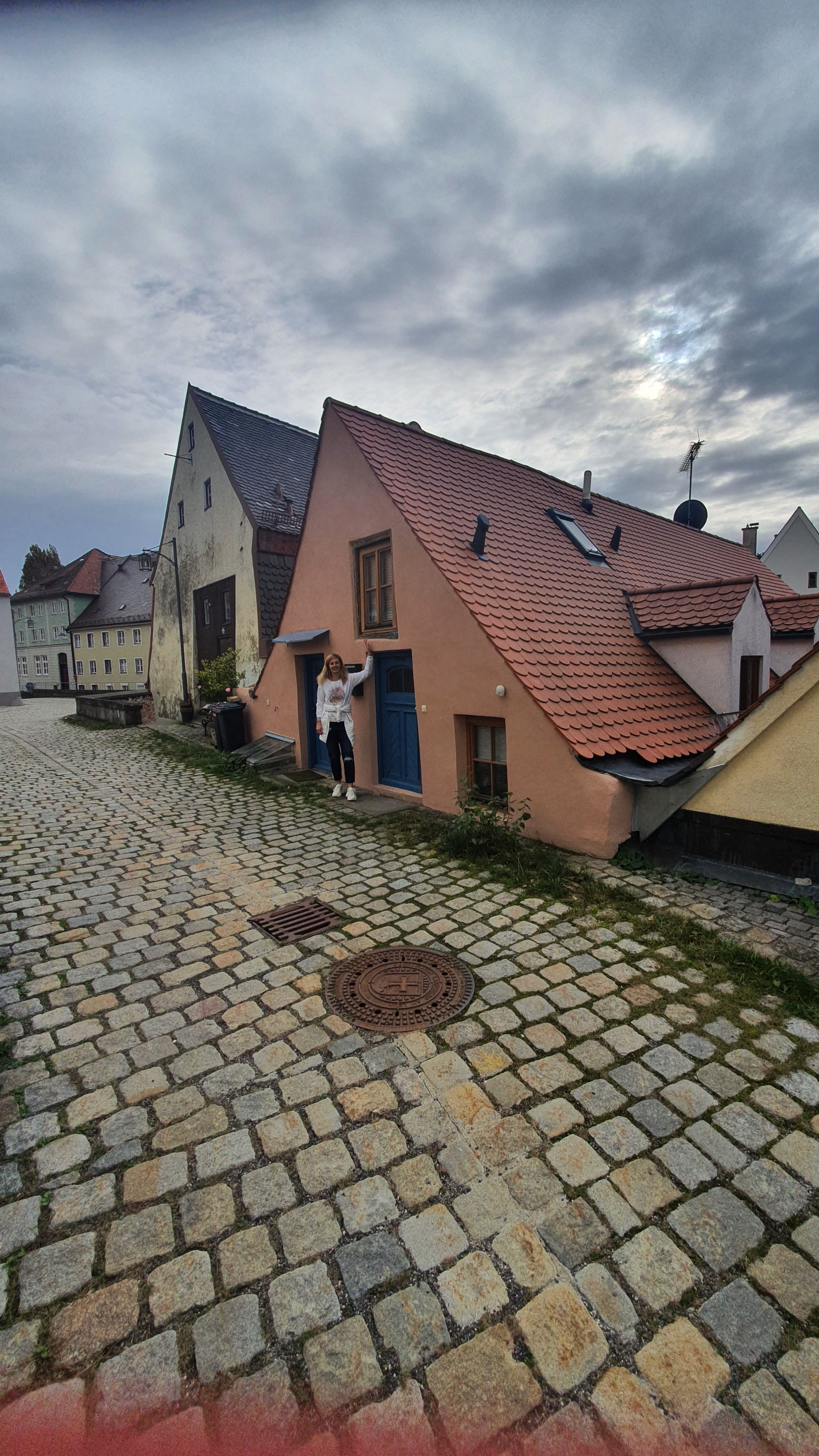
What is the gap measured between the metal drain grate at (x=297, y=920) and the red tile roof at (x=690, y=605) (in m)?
5.71

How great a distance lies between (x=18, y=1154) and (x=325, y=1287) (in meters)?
1.47

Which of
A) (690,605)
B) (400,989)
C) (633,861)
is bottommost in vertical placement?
(400,989)

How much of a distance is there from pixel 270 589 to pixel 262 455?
4874 millimetres

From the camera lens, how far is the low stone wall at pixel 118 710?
61.3ft

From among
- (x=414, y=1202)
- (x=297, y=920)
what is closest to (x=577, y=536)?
(x=297, y=920)

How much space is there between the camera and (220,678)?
15.2 metres

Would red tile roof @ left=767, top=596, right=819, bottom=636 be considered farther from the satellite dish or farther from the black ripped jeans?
the satellite dish

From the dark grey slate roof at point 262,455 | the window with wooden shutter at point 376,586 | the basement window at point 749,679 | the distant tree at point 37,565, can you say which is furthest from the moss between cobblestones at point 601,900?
the distant tree at point 37,565

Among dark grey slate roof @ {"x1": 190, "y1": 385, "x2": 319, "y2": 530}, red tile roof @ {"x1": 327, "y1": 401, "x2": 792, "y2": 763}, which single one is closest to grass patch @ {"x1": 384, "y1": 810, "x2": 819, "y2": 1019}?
red tile roof @ {"x1": 327, "y1": 401, "x2": 792, "y2": 763}

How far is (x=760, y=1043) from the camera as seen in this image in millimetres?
3168

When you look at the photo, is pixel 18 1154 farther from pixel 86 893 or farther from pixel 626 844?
pixel 626 844

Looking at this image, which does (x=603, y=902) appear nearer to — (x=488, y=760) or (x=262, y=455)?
(x=488, y=760)

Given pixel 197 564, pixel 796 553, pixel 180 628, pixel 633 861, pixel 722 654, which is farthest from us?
pixel 796 553

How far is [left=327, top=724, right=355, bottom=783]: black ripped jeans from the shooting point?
28.2 feet
